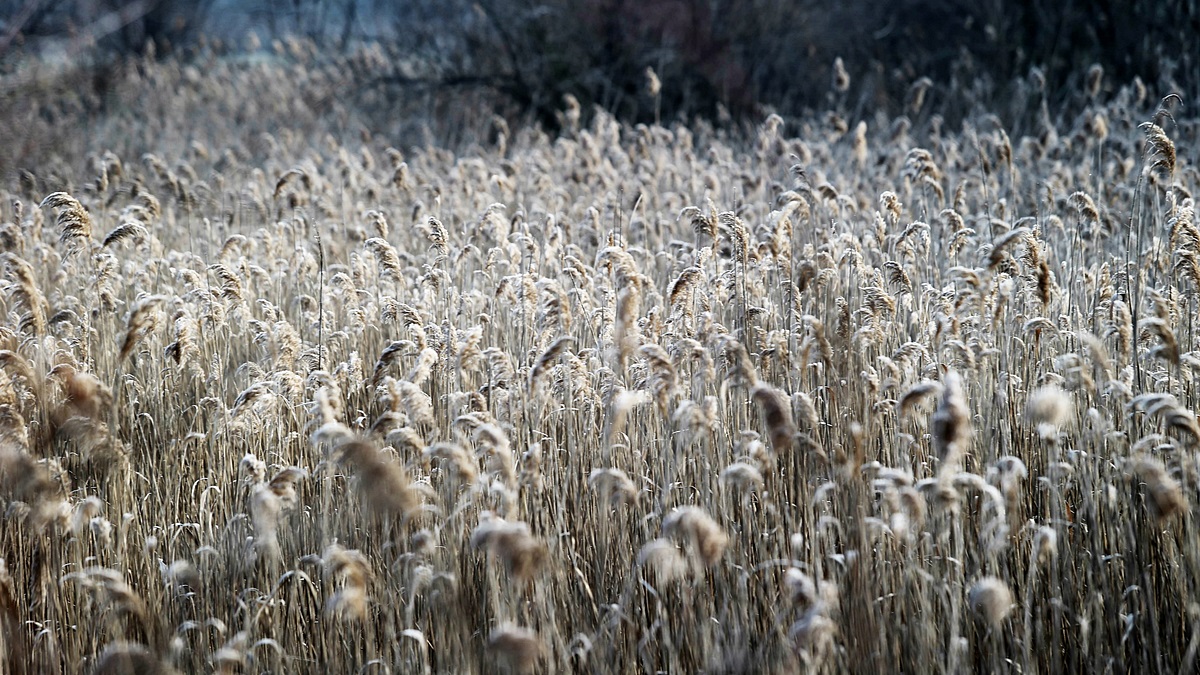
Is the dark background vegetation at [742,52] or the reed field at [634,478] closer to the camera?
the reed field at [634,478]

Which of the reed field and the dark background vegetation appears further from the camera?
the dark background vegetation

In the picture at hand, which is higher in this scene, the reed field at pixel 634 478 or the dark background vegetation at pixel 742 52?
the dark background vegetation at pixel 742 52

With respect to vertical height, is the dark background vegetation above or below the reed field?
above

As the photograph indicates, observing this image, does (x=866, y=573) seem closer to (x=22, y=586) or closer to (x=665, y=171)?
(x=22, y=586)

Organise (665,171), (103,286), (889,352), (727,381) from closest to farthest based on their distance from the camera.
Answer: (727,381), (889,352), (103,286), (665,171)

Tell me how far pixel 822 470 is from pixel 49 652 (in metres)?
1.71

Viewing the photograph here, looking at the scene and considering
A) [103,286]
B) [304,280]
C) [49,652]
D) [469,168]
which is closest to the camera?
[49,652]

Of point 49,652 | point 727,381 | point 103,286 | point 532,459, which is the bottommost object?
point 49,652

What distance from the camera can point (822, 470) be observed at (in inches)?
100

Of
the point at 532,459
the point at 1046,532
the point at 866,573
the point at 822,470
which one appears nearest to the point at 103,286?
the point at 532,459

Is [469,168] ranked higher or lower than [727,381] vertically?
higher

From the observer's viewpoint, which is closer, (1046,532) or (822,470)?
(1046,532)

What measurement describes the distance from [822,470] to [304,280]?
9.35ft

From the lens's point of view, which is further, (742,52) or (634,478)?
(742,52)
